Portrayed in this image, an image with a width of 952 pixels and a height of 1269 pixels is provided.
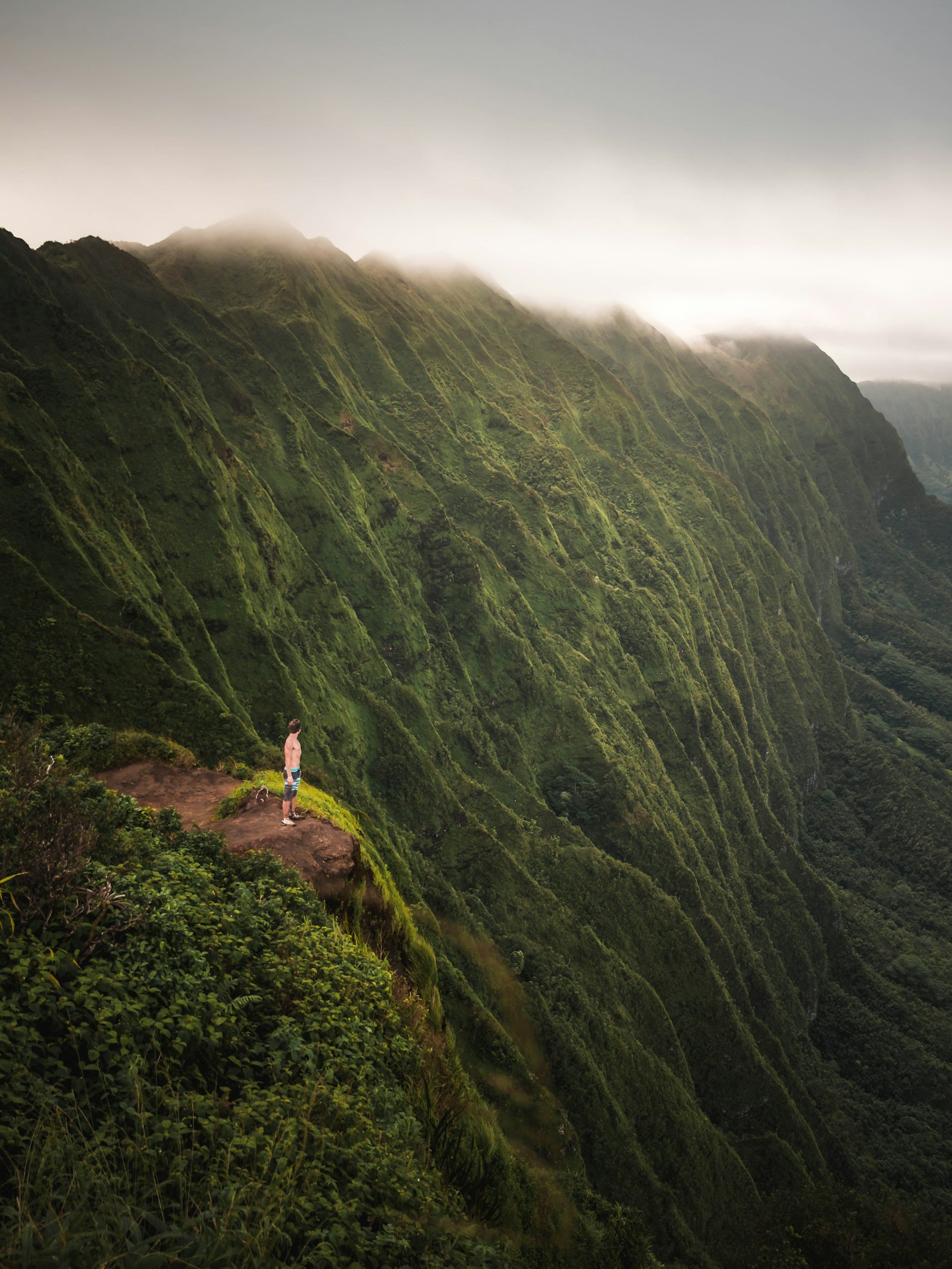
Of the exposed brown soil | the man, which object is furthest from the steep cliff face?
the man

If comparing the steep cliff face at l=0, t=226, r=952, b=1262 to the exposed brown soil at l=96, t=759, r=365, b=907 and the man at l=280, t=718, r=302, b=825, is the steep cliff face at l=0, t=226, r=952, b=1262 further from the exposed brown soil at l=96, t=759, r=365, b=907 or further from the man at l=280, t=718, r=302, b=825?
the man at l=280, t=718, r=302, b=825

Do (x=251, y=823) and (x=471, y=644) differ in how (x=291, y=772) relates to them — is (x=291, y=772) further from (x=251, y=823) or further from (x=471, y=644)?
(x=471, y=644)

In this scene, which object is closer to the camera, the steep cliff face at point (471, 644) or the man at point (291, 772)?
the man at point (291, 772)

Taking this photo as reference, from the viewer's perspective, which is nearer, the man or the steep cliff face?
the man

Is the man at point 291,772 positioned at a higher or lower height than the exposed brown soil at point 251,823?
higher

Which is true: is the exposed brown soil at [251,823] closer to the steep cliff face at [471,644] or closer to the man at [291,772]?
the man at [291,772]

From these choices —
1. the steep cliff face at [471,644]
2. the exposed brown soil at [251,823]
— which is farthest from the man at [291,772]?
the steep cliff face at [471,644]
